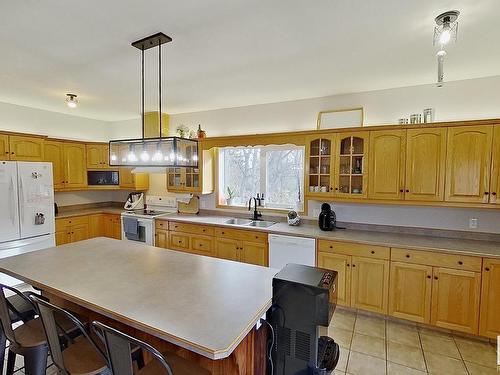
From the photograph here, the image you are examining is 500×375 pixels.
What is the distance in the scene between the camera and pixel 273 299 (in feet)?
5.06

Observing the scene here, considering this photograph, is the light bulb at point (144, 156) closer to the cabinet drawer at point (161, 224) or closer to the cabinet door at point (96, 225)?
the cabinet drawer at point (161, 224)

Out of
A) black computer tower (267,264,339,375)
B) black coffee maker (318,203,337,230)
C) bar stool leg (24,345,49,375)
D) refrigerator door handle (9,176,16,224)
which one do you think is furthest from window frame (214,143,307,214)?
bar stool leg (24,345,49,375)

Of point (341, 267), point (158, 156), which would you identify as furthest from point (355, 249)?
point (158, 156)

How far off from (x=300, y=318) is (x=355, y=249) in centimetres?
174

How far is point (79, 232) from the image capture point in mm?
4676

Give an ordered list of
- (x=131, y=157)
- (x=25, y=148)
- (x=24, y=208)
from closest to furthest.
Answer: (x=131, y=157) → (x=24, y=208) → (x=25, y=148)

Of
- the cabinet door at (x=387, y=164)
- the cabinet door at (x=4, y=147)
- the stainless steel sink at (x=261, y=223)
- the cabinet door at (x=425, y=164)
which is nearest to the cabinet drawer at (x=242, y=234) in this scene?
the stainless steel sink at (x=261, y=223)

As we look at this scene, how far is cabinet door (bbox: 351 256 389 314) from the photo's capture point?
2.86m

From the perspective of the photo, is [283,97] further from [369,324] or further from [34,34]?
[369,324]

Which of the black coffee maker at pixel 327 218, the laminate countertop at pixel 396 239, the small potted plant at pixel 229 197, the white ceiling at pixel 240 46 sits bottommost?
the laminate countertop at pixel 396 239

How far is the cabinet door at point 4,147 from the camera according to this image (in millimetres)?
3557

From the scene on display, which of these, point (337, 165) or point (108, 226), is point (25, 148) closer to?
point (108, 226)

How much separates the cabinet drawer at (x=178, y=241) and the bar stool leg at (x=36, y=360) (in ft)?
7.77

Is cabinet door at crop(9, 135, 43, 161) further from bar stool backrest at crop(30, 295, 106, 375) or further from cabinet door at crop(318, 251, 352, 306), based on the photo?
cabinet door at crop(318, 251, 352, 306)
